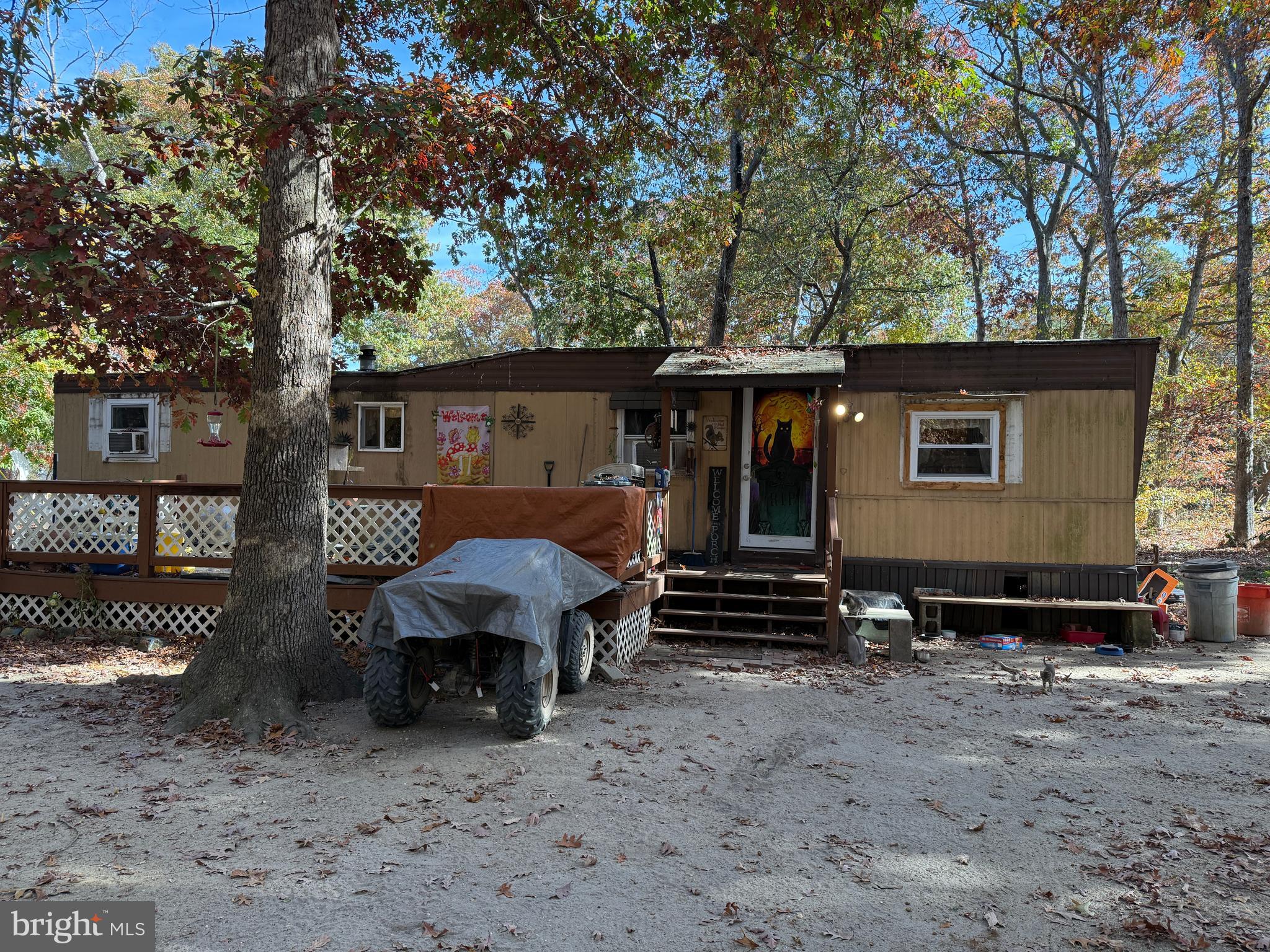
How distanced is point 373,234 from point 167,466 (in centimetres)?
664

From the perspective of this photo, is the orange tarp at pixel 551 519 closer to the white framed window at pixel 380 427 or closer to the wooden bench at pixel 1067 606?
the wooden bench at pixel 1067 606

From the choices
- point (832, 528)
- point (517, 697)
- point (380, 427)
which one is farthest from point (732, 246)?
point (517, 697)

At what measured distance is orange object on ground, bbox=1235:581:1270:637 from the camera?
31.6 feet

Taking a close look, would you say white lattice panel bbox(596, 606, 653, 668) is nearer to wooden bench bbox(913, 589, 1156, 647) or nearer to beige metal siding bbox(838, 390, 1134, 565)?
beige metal siding bbox(838, 390, 1134, 565)

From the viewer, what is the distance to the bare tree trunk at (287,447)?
563cm

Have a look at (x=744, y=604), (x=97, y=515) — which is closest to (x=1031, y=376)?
(x=744, y=604)

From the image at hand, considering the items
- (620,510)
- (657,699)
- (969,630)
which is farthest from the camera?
(969,630)

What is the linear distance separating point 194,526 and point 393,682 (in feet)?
14.1

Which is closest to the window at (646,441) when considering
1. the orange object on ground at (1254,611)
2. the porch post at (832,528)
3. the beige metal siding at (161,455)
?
the porch post at (832,528)

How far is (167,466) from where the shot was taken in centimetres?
1214

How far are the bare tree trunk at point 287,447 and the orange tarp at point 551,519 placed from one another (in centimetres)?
133

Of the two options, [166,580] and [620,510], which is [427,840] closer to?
[620,510]

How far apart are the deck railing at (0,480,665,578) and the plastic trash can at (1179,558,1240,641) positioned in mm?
6383

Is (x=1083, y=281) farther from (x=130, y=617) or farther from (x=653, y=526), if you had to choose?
(x=130, y=617)
